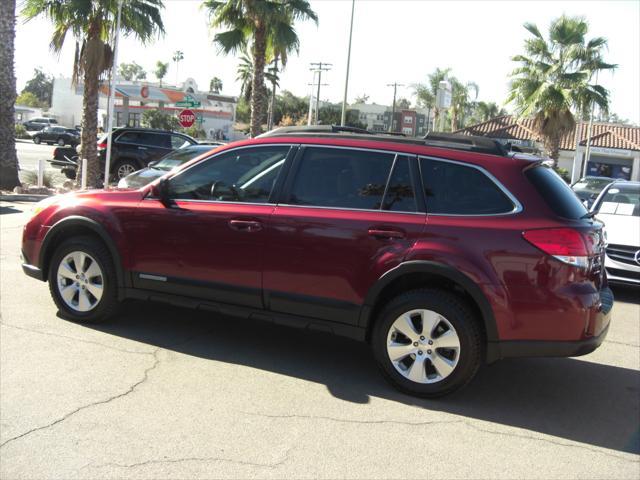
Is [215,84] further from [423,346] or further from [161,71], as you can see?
[423,346]

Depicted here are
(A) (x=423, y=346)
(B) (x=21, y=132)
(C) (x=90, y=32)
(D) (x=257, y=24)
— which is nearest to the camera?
(A) (x=423, y=346)

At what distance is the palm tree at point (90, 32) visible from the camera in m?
15.8

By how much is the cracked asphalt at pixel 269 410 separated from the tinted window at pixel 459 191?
4.50 feet

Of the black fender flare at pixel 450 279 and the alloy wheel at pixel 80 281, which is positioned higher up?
the black fender flare at pixel 450 279

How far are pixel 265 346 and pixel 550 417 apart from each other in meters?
2.32

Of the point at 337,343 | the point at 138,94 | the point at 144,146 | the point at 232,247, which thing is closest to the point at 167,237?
the point at 232,247

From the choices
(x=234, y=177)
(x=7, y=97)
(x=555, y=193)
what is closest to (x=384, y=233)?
(x=555, y=193)

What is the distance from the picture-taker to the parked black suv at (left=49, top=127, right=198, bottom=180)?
18453mm

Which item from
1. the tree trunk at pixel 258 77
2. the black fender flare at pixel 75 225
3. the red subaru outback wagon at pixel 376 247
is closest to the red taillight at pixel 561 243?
the red subaru outback wagon at pixel 376 247

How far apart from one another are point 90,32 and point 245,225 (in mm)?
13658

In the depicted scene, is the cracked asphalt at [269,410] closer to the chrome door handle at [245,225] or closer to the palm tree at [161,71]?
the chrome door handle at [245,225]

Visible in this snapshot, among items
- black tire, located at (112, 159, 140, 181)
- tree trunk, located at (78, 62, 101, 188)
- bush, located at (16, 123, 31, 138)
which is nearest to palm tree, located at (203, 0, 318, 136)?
black tire, located at (112, 159, 140, 181)

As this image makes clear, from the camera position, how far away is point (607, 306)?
14.3 feet

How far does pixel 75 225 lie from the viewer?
211 inches
